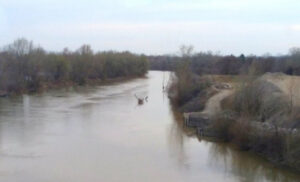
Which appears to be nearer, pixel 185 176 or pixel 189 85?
pixel 185 176

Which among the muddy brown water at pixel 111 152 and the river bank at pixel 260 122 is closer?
the muddy brown water at pixel 111 152

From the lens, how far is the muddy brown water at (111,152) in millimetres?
10344

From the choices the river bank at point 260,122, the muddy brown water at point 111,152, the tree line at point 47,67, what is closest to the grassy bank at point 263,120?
the river bank at point 260,122

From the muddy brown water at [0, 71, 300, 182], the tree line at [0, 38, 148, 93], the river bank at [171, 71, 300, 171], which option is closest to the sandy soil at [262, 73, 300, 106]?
the river bank at [171, 71, 300, 171]

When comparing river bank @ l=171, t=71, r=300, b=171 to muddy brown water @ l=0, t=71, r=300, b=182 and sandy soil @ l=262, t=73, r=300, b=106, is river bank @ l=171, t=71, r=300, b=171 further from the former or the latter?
muddy brown water @ l=0, t=71, r=300, b=182

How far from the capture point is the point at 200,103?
20.8m

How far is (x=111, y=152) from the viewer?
12.4 meters

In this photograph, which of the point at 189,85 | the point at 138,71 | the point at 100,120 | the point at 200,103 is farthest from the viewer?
the point at 138,71

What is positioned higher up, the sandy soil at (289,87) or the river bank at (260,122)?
the sandy soil at (289,87)

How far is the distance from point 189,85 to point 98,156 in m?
12.5

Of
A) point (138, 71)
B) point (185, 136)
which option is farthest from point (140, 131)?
point (138, 71)

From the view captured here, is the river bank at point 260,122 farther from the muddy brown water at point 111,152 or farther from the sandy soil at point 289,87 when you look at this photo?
the muddy brown water at point 111,152

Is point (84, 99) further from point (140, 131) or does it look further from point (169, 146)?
point (169, 146)

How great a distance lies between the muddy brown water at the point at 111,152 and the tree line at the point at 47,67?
9861 millimetres
